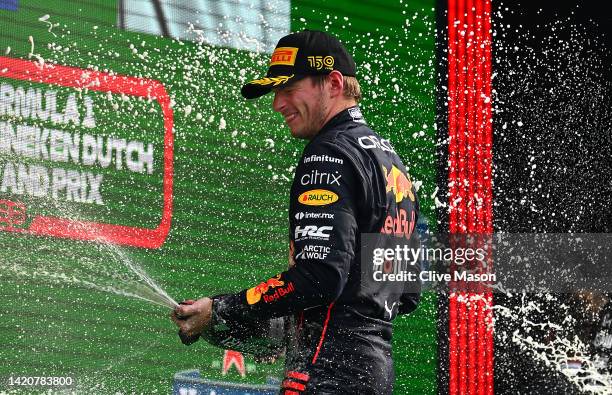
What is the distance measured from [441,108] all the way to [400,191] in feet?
8.56

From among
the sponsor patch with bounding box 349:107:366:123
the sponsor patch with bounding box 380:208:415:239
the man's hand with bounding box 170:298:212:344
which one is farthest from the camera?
the sponsor patch with bounding box 349:107:366:123

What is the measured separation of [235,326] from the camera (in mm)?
2865

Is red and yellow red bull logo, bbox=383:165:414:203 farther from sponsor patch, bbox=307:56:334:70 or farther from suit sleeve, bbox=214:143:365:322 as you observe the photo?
sponsor patch, bbox=307:56:334:70

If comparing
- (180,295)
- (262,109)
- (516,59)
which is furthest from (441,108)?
(180,295)

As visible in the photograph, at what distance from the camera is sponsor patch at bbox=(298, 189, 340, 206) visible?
279 centimetres

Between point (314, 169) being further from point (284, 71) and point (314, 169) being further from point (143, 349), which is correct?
point (143, 349)

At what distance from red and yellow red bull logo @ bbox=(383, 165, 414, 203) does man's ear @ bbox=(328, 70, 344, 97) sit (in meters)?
0.31

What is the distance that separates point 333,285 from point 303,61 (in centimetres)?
78

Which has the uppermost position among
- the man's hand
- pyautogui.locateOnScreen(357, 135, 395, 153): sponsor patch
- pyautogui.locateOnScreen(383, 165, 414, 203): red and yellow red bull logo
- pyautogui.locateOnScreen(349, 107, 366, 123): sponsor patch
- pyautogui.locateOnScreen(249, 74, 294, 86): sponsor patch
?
pyautogui.locateOnScreen(249, 74, 294, 86): sponsor patch

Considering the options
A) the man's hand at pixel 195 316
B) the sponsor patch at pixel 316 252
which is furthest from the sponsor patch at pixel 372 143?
the man's hand at pixel 195 316

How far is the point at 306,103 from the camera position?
10.3ft

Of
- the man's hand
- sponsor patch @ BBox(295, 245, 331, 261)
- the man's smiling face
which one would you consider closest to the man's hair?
the man's smiling face

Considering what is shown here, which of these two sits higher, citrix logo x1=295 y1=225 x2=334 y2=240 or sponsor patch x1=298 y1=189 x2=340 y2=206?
sponsor patch x1=298 y1=189 x2=340 y2=206

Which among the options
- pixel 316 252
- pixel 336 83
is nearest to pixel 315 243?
pixel 316 252
